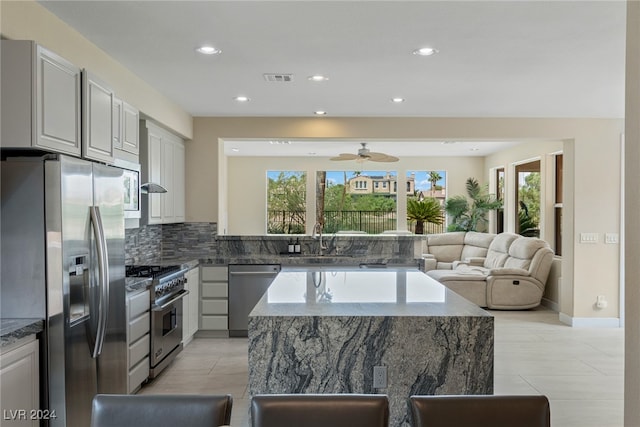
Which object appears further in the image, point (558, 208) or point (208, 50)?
point (558, 208)

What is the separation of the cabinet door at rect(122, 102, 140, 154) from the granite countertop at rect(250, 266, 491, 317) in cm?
160

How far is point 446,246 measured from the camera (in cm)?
Result: 918

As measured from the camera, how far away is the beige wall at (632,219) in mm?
1199

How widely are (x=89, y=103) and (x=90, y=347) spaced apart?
145 cm

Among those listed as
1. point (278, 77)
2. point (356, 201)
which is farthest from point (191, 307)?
point (356, 201)

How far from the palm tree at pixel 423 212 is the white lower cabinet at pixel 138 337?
762 centimetres

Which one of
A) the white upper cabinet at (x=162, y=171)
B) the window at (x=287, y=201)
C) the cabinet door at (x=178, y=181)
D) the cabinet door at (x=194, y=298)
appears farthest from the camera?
the window at (x=287, y=201)

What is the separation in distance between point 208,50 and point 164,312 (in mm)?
2238

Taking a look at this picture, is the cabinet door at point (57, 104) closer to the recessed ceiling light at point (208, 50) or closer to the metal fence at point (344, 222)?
the recessed ceiling light at point (208, 50)

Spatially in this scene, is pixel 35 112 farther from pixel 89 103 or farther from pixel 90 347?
pixel 90 347

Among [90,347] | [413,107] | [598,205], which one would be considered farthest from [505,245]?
[90,347]

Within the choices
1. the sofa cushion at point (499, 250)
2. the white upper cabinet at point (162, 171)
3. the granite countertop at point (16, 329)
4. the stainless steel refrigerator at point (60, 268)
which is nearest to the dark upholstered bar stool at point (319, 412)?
the granite countertop at point (16, 329)

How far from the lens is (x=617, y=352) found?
15.8 ft

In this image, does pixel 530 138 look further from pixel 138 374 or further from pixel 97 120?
pixel 138 374
